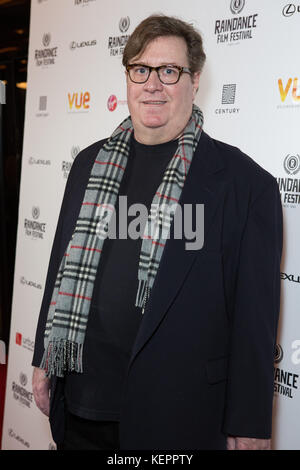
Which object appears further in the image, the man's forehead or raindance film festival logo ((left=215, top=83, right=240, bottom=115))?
raindance film festival logo ((left=215, top=83, right=240, bottom=115))

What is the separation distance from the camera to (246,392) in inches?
59.9

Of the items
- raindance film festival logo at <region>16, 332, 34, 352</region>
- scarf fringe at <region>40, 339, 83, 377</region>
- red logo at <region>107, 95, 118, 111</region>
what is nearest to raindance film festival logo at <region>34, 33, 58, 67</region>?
red logo at <region>107, 95, 118, 111</region>

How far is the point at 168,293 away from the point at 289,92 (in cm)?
98

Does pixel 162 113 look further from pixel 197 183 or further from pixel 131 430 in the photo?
pixel 131 430

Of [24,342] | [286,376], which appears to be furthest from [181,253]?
[24,342]

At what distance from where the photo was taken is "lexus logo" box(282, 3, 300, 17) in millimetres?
1960

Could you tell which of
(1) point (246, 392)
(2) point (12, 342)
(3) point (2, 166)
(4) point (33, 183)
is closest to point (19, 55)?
(3) point (2, 166)

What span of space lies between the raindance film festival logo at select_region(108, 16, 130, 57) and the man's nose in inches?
41.7

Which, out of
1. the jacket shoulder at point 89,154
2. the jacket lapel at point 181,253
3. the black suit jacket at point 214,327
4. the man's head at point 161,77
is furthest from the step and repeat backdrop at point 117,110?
the jacket shoulder at point 89,154

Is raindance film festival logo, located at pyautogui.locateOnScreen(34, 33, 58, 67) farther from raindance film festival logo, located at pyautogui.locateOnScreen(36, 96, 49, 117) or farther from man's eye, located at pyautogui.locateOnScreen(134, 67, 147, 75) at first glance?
man's eye, located at pyautogui.locateOnScreen(134, 67, 147, 75)

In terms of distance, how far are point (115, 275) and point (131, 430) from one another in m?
0.48

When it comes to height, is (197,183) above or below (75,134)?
below

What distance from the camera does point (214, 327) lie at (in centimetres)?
158

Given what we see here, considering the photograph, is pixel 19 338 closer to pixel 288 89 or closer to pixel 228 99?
pixel 228 99
